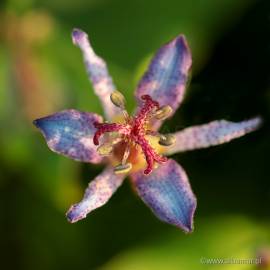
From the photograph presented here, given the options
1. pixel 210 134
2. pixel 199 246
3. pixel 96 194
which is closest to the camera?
pixel 96 194

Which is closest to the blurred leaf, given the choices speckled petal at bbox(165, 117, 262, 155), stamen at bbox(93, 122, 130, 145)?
speckled petal at bbox(165, 117, 262, 155)

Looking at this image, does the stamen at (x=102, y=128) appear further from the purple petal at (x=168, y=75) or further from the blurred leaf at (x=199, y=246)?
the blurred leaf at (x=199, y=246)

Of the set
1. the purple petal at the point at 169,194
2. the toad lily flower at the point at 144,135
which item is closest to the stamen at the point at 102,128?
the toad lily flower at the point at 144,135

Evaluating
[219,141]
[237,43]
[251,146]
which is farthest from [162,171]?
[237,43]

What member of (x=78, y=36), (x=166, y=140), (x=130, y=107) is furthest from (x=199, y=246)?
(x=78, y=36)

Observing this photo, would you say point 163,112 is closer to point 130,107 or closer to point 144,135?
point 144,135

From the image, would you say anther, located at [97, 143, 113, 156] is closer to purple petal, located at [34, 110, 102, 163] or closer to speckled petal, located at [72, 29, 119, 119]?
purple petal, located at [34, 110, 102, 163]
